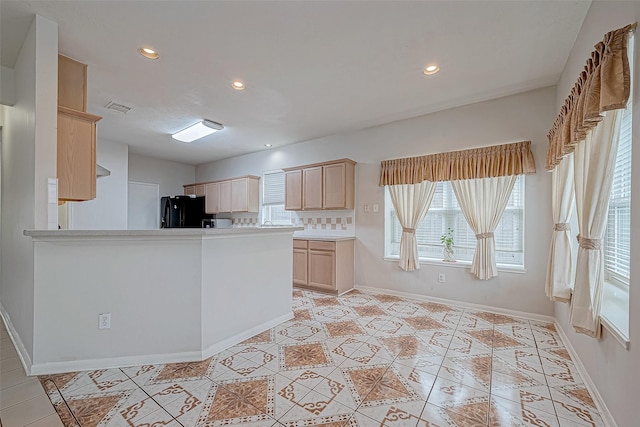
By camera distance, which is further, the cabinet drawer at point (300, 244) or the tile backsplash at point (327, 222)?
the tile backsplash at point (327, 222)

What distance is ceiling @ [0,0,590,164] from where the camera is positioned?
6.43 ft

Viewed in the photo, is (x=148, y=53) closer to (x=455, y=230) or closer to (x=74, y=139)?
(x=74, y=139)

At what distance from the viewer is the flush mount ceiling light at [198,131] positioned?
415 cm

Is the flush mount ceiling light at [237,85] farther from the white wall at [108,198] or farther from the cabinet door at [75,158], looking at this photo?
the white wall at [108,198]

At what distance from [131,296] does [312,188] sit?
312cm

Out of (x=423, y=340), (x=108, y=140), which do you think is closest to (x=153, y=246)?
(x=423, y=340)

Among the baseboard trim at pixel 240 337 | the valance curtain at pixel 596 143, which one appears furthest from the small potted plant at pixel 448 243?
the baseboard trim at pixel 240 337

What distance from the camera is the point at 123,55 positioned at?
2.47 m

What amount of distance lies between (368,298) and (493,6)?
137 inches

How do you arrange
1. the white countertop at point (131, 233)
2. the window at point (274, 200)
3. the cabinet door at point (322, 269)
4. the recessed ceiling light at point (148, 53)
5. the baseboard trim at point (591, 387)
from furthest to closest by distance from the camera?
1. the window at point (274, 200)
2. the cabinet door at point (322, 269)
3. the recessed ceiling light at point (148, 53)
4. the white countertop at point (131, 233)
5. the baseboard trim at point (591, 387)

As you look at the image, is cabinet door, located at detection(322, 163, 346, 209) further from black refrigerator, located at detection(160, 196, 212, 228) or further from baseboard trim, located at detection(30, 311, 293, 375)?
black refrigerator, located at detection(160, 196, 212, 228)

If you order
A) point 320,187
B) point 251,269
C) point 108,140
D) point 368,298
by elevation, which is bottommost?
point 368,298

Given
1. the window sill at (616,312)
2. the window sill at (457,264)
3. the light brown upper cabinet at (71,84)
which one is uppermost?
the light brown upper cabinet at (71,84)

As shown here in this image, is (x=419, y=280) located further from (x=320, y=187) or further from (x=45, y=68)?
(x=45, y=68)
